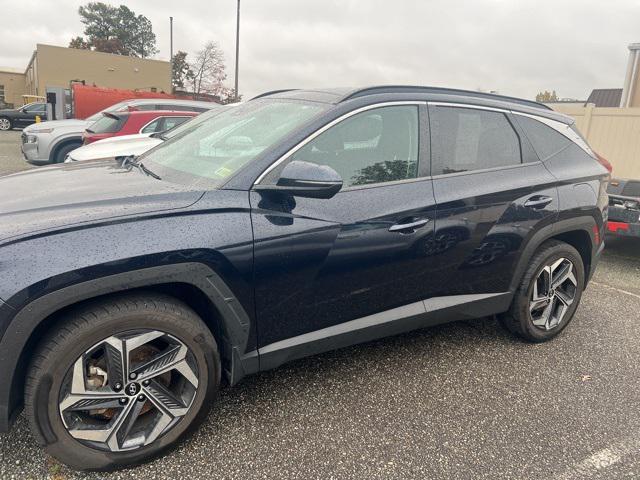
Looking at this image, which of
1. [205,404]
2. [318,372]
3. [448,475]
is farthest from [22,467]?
[448,475]

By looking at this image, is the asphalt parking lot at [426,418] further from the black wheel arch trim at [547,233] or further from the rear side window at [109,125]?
the rear side window at [109,125]

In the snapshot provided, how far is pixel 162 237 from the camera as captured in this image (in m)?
1.94

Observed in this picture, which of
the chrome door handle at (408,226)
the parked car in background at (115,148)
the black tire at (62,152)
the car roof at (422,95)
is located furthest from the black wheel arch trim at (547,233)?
the black tire at (62,152)

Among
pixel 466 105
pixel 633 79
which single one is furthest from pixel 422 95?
pixel 633 79

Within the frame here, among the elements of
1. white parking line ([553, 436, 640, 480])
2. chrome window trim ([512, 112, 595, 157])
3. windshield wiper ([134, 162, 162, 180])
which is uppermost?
chrome window trim ([512, 112, 595, 157])

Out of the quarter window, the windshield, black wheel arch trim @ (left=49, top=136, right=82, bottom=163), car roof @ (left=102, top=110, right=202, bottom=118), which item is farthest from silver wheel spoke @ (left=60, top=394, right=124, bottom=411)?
black wheel arch trim @ (left=49, top=136, right=82, bottom=163)

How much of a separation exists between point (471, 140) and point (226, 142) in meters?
1.51

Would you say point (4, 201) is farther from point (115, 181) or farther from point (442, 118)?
point (442, 118)

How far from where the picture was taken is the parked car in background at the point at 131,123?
8.09 meters

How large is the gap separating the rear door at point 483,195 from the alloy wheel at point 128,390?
1511 mm

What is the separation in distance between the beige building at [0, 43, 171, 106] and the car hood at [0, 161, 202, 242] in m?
35.6

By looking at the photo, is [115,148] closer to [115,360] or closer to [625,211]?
[115,360]

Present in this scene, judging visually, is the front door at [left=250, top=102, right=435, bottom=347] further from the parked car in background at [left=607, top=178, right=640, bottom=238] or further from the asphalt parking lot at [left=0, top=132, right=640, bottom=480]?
the parked car in background at [left=607, top=178, right=640, bottom=238]

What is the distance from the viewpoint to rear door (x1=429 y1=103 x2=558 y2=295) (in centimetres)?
273
